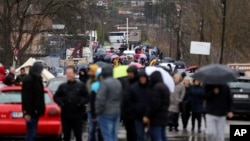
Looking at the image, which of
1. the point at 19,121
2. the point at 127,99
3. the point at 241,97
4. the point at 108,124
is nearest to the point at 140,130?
the point at 127,99

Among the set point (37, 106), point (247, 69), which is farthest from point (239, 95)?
point (247, 69)

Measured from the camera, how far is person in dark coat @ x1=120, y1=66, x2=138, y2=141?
14.6m

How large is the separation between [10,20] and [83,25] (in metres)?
5.29

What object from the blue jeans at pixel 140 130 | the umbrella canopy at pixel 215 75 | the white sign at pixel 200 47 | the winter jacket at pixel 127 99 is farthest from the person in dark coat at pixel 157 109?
the white sign at pixel 200 47

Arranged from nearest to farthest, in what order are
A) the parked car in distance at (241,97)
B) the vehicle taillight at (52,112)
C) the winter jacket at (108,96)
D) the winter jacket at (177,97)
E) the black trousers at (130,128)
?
the winter jacket at (108,96)
the black trousers at (130,128)
the vehicle taillight at (52,112)
the winter jacket at (177,97)
the parked car in distance at (241,97)

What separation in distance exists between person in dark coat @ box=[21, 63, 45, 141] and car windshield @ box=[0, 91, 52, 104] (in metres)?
2.28

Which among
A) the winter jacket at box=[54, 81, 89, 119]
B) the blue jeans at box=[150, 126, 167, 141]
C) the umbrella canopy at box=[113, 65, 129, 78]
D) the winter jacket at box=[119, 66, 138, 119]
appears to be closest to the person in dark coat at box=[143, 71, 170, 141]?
the blue jeans at box=[150, 126, 167, 141]

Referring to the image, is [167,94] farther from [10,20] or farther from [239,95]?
[10,20]

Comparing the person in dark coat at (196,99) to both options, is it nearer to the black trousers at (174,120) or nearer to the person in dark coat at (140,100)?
the black trousers at (174,120)

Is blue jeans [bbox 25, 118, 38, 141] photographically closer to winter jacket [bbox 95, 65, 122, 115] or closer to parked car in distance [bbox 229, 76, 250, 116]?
winter jacket [bbox 95, 65, 122, 115]

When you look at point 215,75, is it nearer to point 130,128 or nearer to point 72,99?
point 130,128

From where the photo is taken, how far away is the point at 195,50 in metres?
52.4

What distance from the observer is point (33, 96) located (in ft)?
47.4

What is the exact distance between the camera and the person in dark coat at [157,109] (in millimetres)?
13602
